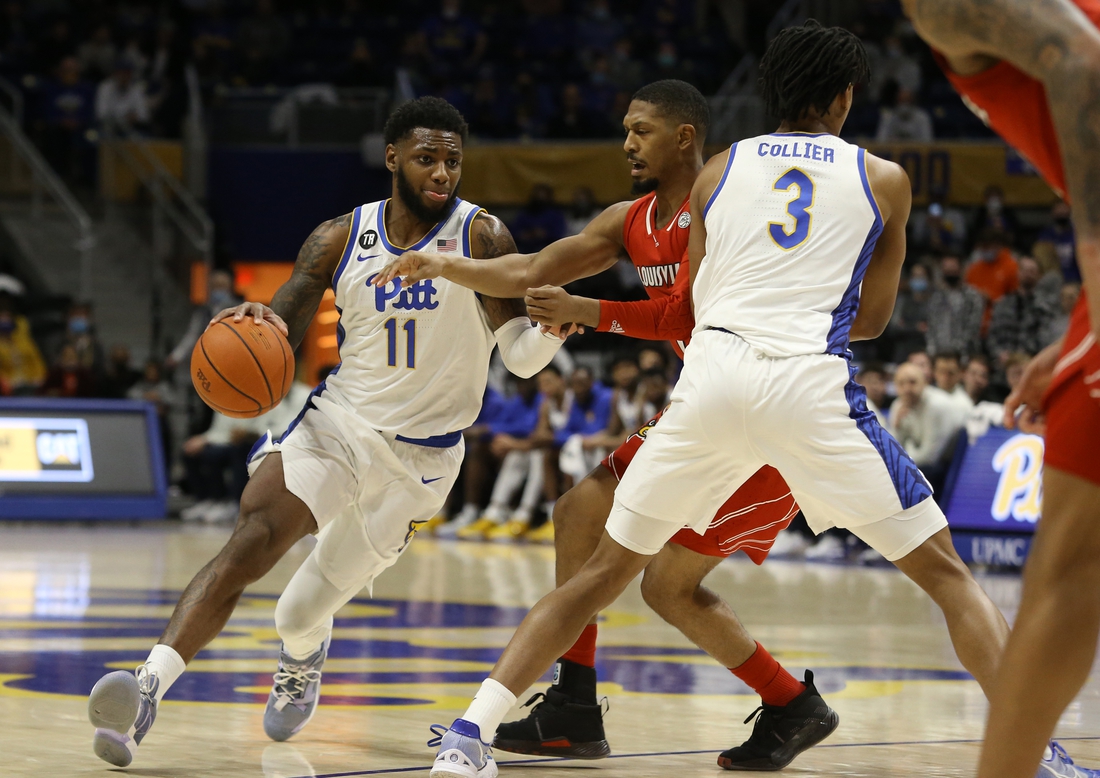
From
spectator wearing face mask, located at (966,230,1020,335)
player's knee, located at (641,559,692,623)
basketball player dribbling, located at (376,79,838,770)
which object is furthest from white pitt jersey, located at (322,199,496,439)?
spectator wearing face mask, located at (966,230,1020,335)

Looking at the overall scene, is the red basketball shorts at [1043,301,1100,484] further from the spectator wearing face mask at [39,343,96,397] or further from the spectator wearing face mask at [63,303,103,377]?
the spectator wearing face mask at [63,303,103,377]

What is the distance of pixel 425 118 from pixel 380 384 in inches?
38.1

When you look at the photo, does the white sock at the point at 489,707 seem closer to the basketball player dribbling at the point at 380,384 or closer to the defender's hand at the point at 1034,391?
the basketball player dribbling at the point at 380,384

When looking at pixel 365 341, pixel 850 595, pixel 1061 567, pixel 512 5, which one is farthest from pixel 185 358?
pixel 1061 567

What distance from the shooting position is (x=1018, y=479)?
1163cm

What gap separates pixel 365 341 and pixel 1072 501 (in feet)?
9.83

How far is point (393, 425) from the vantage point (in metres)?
5.21

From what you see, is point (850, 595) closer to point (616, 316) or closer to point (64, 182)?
point (616, 316)

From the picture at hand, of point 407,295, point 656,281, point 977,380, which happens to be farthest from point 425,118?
point 977,380

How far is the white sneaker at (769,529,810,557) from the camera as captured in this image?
44.0ft

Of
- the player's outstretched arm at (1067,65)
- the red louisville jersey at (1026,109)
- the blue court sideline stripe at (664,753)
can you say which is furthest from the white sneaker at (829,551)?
the player's outstretched arm at (1067,65)

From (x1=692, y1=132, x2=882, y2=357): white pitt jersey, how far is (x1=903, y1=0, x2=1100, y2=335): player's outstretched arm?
127 centimetres

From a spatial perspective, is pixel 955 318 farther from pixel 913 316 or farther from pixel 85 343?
pixel 85 343

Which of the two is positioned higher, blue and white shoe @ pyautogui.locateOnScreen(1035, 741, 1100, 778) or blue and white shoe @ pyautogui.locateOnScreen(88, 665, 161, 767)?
blue and white shoe @ pyautogui.locateOnScreen(1035, 741, 1100, 778)
